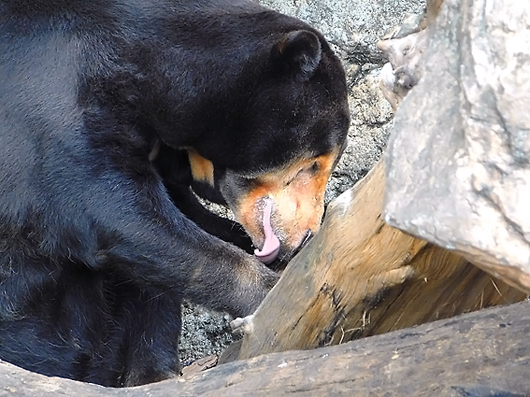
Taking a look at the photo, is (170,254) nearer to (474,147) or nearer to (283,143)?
(283,143)

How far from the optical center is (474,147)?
4.35 ft

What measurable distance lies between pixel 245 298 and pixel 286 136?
59cm

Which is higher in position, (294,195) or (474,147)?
(474,147)

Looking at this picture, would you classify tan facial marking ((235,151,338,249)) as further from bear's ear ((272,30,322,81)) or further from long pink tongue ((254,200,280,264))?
bear's ear ((272,30,322,81))

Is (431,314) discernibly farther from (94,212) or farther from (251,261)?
(94,212)

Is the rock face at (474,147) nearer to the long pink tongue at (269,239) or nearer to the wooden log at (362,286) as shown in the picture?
the wooden log at (362,286)

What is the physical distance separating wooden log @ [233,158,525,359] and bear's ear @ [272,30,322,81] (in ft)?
2.45

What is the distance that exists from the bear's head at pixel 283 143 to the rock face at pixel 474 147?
53.5 inches

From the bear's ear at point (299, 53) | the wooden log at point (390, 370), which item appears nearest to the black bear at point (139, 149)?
the bear's ear at point (299, 53)

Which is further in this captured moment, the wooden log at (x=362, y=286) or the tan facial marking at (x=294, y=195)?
the tan facial marking at (x=294, y=195)

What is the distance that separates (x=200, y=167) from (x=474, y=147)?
1.99 m

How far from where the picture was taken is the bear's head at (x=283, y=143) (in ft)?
9.24

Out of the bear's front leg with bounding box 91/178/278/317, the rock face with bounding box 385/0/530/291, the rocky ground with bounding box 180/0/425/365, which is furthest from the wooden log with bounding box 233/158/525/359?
the rocky ground with bounding box 180/0/425/365

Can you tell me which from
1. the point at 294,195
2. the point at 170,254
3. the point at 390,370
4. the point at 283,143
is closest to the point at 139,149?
the point at 170,254
